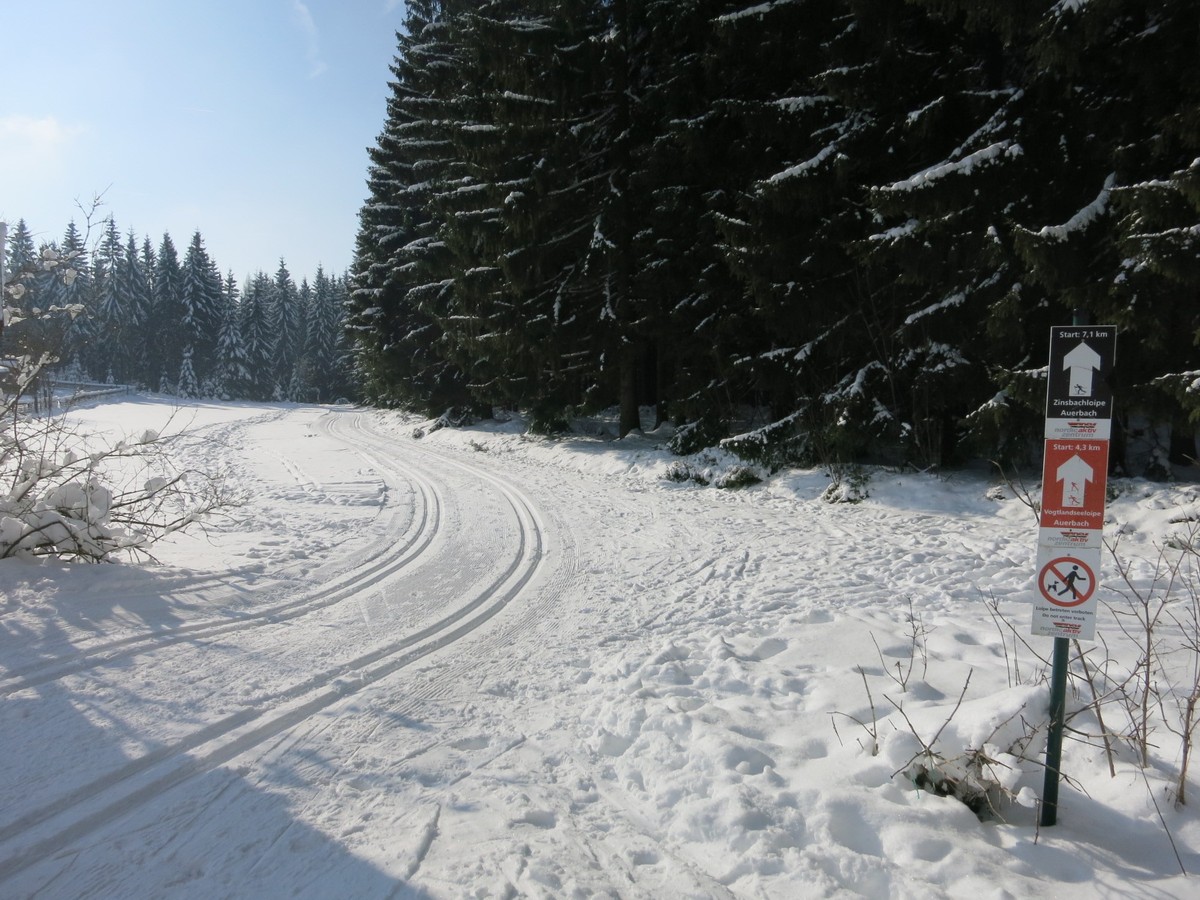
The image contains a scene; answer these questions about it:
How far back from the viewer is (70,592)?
18.7 ft

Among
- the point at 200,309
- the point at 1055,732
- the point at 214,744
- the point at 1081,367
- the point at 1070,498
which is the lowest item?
the point at 214,744

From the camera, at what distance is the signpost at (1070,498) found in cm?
271

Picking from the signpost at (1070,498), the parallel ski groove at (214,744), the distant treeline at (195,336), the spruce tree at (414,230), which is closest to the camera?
the signpost at (1070,498)

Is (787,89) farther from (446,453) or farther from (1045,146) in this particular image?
(446,453)

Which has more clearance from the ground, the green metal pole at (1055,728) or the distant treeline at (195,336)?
the distant treeline at (195,336)

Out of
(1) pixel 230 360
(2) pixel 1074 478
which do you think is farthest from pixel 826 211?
(1) pixel 230 360

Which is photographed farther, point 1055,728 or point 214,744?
point 214,744

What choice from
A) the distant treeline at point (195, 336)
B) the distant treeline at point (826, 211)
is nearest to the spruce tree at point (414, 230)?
the distant treeline at point (826, 211)

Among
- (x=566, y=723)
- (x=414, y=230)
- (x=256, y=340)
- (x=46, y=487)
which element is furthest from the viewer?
(x=256, y=340)

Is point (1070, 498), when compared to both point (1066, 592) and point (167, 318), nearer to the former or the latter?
point (1066, 592)

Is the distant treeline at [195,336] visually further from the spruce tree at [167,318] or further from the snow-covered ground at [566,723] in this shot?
the snow-covered ground at [566,723]

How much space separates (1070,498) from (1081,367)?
0.55 metres

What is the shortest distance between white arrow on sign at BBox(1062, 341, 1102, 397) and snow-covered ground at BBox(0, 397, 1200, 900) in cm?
161

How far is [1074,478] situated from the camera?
2.77 metres
